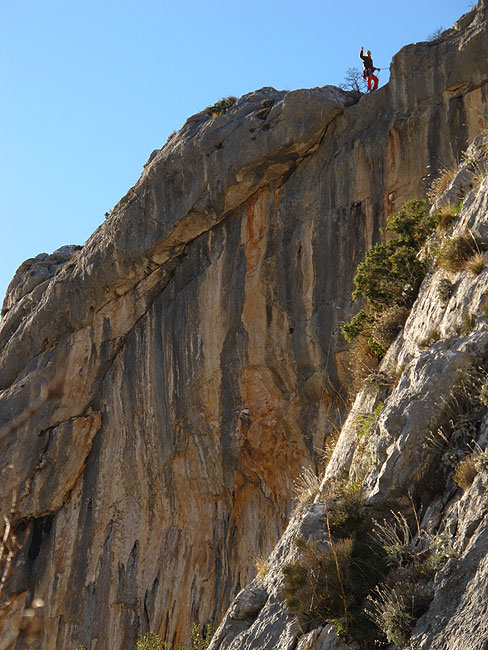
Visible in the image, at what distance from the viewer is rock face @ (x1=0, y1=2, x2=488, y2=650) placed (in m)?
17.7

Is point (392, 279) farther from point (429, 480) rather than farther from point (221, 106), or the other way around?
point (221, 106)

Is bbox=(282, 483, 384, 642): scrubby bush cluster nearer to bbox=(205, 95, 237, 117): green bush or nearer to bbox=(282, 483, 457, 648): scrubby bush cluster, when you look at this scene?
bbox=(282, 483, 457, 648): scrubby bush cluster

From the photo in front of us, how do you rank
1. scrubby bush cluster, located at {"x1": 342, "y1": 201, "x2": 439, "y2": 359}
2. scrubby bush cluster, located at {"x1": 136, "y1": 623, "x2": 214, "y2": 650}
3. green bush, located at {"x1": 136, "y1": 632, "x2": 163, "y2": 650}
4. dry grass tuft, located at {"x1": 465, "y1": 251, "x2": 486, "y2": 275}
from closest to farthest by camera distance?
dry grass tuft, located at {"x1": 465, "y1": 251, "x2": 486, "y2": 275}
scrubby bush cluster, located at {"x1": 342, "y1": 201, "x2": 439, "y2": 359}
scrubby bush cluster, located at {"x1": 136, "y1": 623, "x2": 214, "y2": 650}
green bush, located at {"x1": 136, "y1": 632, "x2": 163, "y2": 650}

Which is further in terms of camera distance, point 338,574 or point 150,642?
point 150,642

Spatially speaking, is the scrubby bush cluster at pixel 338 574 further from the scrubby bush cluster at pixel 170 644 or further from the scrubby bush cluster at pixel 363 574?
the scrubby bush cluster at pixel 170 644

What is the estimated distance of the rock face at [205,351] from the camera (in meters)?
17.7

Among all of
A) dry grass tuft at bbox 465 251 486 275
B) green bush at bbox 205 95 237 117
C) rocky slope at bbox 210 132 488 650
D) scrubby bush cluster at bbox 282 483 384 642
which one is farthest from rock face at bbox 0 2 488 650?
scrubby bush cluster at bbox 282 483 384 642

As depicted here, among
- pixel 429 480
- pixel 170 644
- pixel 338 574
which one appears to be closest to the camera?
pixel 338 574

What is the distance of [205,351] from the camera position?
19312mm

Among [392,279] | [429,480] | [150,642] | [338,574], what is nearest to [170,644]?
[150,642]

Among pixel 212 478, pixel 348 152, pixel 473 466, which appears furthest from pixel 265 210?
pixel 473 466

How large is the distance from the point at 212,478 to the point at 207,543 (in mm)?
1553

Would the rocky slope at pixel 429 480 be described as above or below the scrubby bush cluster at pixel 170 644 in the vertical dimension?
above

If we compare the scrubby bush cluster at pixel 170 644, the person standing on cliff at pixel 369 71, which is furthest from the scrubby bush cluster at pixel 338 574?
the person standing on cliff at pixel 369 71
